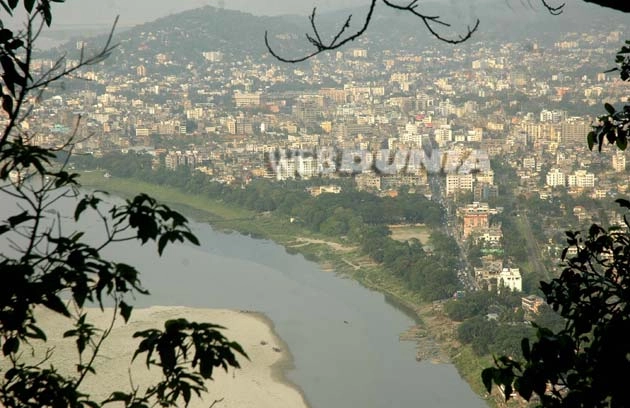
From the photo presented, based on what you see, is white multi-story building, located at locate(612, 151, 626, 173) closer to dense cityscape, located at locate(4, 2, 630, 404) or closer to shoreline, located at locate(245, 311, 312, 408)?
dense cityscape, located at locate(4, 2, 630, 404)

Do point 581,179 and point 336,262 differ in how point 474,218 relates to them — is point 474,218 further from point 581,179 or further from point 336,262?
point 581,179

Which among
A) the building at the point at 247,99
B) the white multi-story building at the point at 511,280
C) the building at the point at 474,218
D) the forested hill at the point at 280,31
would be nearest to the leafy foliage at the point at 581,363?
the white multi-story building at the point at 511,280

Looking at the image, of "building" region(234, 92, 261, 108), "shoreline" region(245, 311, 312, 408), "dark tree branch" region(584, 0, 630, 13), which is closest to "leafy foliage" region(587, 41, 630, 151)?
"dark tree branch" region(584, 0, 630, 13)

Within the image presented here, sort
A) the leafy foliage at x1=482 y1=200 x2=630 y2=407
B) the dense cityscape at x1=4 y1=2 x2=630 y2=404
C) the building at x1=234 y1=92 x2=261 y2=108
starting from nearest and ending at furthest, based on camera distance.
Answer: the leafy foliage at x1=482 y1=200 x2=630 y2=407 < the dense cityscape at x1=4 y1=2 x2=630 y2=404 < the building at x1=234 y1=92 x2=261 y2=108

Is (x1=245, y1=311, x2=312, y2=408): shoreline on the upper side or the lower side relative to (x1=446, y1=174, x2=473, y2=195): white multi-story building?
lower

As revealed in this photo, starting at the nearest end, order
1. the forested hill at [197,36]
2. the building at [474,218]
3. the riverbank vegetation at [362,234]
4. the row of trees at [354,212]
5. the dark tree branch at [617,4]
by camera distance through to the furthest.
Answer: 1. the dark tree branch at [617,4]
2. the riverbank vegetation at [362,234]
3. the row of trees at [354,212]
4. the building at [474,218]
5. the forested hill at [197,36]

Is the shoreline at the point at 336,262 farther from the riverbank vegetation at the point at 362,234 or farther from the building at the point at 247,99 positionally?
the building at the point at 247,99

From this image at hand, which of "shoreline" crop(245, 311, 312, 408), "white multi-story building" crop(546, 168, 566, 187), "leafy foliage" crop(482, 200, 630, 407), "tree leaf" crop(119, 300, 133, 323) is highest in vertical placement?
"tree leaf" crop(119, 300, 133, 323)
